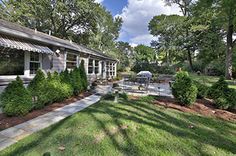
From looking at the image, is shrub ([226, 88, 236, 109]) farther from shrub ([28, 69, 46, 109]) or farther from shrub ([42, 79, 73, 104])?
shrub ([28, 69, 46, 109])

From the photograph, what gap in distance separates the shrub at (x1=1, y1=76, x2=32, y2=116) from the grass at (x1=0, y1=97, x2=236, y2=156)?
68.9 inches

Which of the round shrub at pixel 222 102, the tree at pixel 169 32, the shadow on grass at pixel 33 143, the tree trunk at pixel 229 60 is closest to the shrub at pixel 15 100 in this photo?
the shadow on grass at pixel 33 143

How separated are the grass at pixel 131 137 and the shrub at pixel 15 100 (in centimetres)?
175

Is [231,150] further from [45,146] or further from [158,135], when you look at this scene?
[45,146]

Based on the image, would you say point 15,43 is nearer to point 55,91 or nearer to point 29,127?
point 55,91

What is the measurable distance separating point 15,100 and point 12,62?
2.67 meters

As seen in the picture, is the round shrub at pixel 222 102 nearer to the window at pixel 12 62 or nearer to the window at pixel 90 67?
the window at pixel 12 62

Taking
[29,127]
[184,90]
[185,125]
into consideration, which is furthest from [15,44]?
[184,90]

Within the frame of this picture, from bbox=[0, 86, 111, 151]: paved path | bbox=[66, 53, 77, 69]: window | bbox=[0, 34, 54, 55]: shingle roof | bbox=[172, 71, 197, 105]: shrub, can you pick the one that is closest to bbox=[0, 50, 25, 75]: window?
bbox=[0, 34, 54, 55]: shingle roof

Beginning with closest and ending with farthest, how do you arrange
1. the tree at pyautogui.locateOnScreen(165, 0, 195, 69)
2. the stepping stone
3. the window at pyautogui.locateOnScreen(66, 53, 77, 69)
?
the stepping stone, the window at pyautogui.locateOnScreen(66, 53, 77, 69), the tree at pyautogui.locateOnScreen(165, 0, 195, 69)

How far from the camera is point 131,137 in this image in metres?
4.32

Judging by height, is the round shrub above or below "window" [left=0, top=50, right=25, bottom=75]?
below

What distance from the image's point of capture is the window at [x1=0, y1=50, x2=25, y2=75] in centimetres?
729

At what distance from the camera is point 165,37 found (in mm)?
39562
